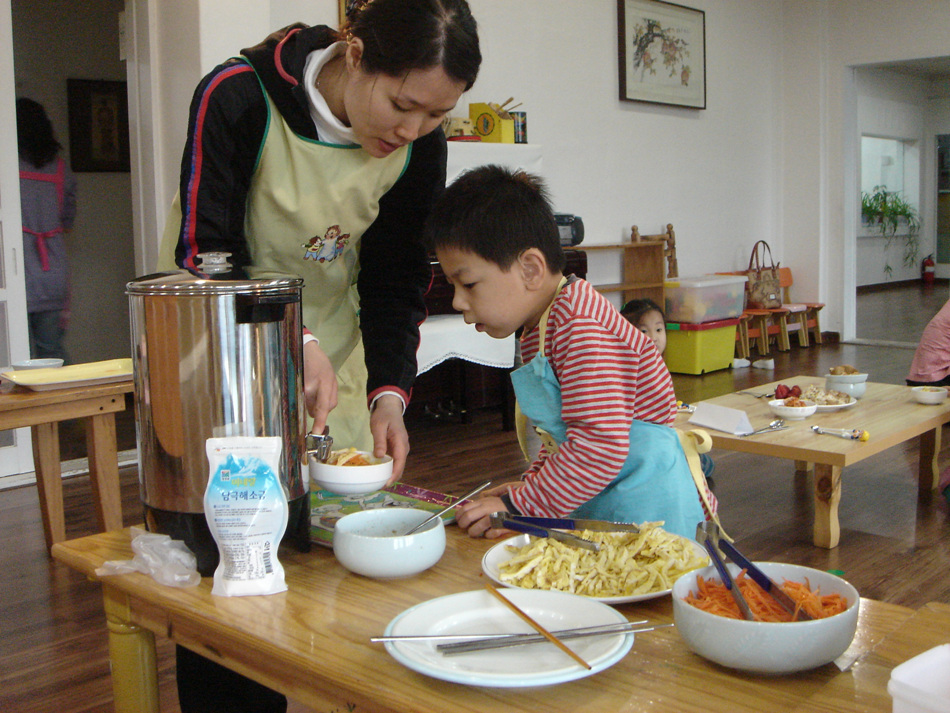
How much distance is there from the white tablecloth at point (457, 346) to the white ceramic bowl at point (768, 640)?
11.0 ft

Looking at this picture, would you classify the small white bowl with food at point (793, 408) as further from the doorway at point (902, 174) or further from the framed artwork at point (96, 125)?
the doorway at point (902, 174)

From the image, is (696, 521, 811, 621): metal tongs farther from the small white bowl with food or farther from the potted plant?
the potted plant

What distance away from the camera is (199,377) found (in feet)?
3.04

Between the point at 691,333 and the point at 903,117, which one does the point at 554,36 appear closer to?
the point at 691,333

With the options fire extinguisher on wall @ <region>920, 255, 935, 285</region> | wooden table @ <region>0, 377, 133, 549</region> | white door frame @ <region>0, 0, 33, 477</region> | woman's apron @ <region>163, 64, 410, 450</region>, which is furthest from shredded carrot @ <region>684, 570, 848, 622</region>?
fire extinguisher on wall @ <region>920, 255, 935, 285</region>

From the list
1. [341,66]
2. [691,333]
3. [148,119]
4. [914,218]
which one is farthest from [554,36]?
[914,218]

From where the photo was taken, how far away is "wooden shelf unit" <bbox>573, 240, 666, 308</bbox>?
6.25 m

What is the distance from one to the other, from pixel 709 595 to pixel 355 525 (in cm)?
41

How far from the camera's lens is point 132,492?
11.8 ft

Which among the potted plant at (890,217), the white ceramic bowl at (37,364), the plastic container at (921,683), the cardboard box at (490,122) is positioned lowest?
the white ceramic bowl at (37,364)

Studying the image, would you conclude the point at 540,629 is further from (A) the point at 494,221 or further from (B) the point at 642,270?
(B) the point at 642,270

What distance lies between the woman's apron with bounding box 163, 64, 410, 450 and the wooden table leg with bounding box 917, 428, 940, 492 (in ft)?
8.61

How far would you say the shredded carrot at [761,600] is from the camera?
743 millimetres

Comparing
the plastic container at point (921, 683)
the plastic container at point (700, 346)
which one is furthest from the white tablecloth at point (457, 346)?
the plastic container at point (921, 683)
